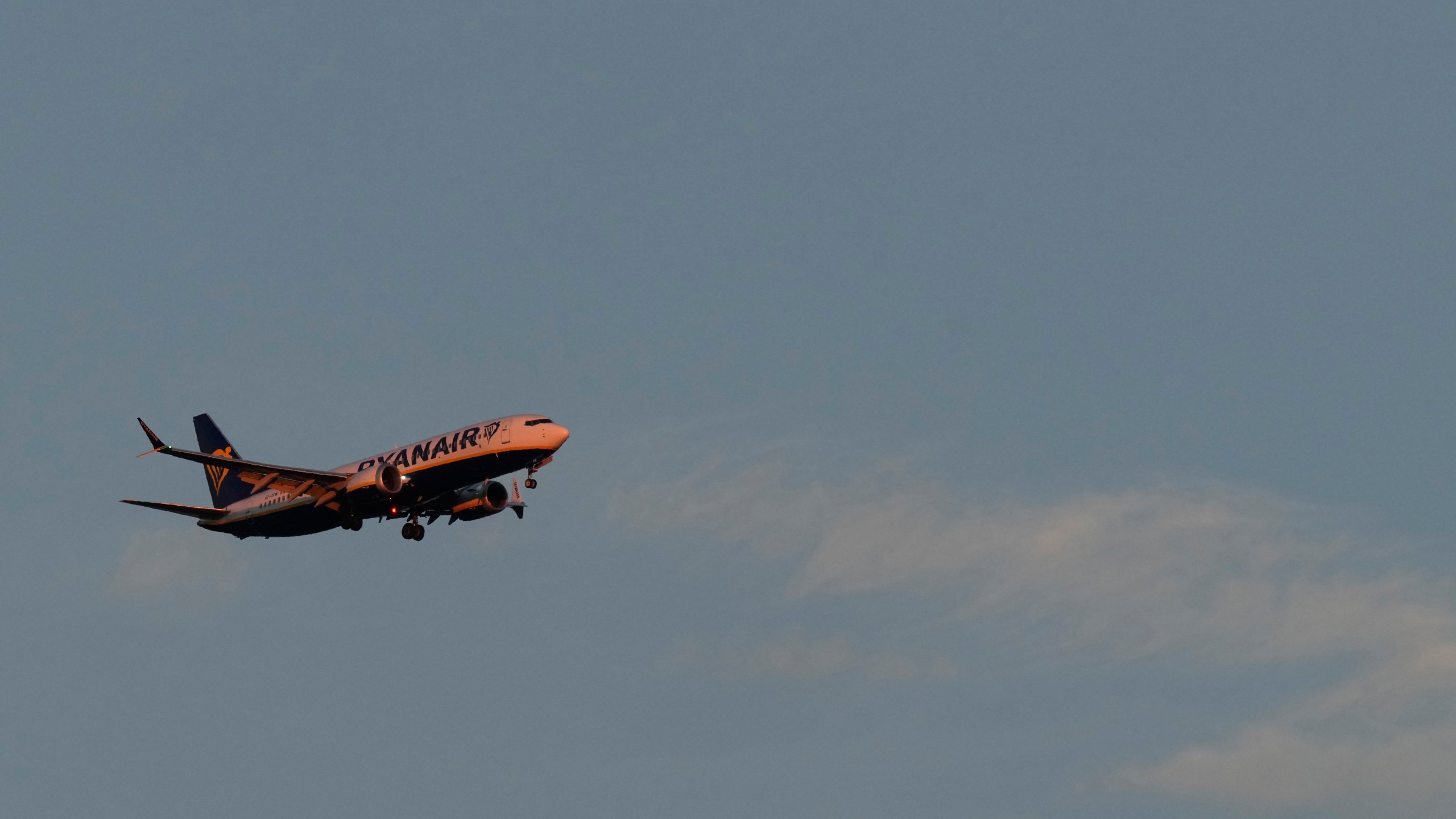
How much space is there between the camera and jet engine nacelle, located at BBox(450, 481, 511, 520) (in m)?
108

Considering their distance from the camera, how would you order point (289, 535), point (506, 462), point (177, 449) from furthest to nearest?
1. point (289, 535)
2. point (506, 462)
3. point (177, 449)

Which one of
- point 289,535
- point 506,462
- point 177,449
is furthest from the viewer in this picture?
point 289,535

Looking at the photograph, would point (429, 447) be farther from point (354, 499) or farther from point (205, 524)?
point (205, 524)

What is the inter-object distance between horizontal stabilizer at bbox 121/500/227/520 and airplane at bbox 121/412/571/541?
0.07m

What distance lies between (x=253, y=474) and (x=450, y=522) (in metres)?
12.8

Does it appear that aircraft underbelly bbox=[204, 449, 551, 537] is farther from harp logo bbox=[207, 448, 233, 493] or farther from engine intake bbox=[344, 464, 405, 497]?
harp logo bbox=[207, 448, 233, 493]

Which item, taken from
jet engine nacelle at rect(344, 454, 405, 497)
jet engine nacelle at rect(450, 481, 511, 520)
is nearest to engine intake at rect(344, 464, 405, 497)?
jet engine nacelle at rect(344, 454, 405, 497)

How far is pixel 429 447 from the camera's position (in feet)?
336

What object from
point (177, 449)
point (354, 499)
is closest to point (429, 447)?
point (354, 499)

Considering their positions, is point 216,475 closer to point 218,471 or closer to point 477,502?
point 218,471

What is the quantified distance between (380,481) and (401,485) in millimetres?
1437

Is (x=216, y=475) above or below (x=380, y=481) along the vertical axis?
above

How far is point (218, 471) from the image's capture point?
381 ft

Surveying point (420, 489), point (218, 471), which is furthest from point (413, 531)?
point (218, 471)
